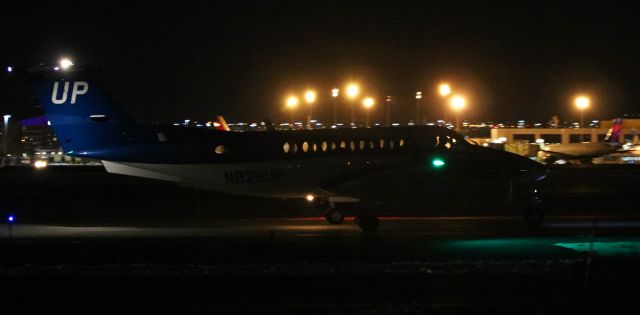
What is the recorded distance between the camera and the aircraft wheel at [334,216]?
23719mm

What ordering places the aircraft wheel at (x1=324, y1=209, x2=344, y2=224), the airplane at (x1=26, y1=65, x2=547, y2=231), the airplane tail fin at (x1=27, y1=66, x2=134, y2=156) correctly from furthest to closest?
the aircraft wheel at (x1=324, y1=209, x2=344, y2=224), the airplane tail fin at (x1=27, y1=66, x2=134, y2=156), the airplane at (x1=26, y1=65, x2=547, y2=231)

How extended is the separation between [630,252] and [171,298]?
33.2 ft

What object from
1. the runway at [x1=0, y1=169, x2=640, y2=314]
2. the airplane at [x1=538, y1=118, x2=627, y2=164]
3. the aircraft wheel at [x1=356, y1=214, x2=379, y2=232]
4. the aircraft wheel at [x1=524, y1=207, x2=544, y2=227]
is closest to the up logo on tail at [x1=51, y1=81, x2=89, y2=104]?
the runway at [x1=0, y1=169, x2=640, y2=314]

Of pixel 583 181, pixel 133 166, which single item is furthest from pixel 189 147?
pixel 583 181

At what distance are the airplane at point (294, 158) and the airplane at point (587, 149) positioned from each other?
5299 cm

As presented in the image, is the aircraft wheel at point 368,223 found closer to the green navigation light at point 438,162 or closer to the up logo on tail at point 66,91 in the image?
the green navigation light at point 438,162

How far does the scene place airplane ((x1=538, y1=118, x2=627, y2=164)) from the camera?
241ft

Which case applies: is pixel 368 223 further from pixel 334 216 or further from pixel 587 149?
pixel 587 149

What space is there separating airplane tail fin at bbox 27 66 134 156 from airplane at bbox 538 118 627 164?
5906 centimetres

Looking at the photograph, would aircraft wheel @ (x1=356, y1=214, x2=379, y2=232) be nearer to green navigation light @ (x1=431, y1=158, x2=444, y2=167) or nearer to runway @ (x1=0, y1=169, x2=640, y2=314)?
runway @ (x1=0, y1=169, x2=640, y2=314)

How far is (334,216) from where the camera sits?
2375 centimetres

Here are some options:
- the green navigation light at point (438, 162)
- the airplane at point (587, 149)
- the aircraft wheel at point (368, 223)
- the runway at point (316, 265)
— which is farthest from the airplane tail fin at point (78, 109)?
the airplane at point (587, 149)

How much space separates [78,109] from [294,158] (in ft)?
22.3

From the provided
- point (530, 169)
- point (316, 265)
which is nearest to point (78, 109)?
point (316, 265)
